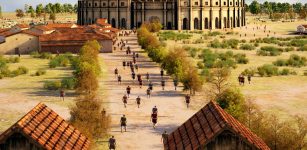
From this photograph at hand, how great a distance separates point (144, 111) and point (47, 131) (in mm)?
18024

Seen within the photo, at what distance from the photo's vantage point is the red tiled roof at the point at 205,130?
433 inches

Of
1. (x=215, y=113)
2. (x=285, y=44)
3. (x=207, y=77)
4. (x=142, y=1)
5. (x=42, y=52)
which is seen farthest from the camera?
(x=142, y=1)

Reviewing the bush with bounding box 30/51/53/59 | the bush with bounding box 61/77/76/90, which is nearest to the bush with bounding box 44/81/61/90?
the bush with bounding box 61/77/76/90

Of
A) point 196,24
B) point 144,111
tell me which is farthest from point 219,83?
point 196,24

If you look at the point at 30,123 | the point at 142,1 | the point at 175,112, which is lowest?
the point at 175,112

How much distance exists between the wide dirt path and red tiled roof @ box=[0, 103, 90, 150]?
9.25 m

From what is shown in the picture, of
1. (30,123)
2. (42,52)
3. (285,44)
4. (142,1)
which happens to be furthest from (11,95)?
(142,1)

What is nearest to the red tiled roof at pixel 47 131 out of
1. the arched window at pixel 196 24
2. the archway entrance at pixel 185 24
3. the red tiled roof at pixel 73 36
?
the red tiled roof at pixel 73 36

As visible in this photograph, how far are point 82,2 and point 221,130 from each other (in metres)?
116

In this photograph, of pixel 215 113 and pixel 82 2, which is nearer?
pixel 215 113

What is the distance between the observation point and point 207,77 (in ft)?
136

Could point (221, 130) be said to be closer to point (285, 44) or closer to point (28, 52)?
point (28, 52)

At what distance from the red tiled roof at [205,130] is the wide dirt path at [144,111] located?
8.53m

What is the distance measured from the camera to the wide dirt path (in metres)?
22.4
